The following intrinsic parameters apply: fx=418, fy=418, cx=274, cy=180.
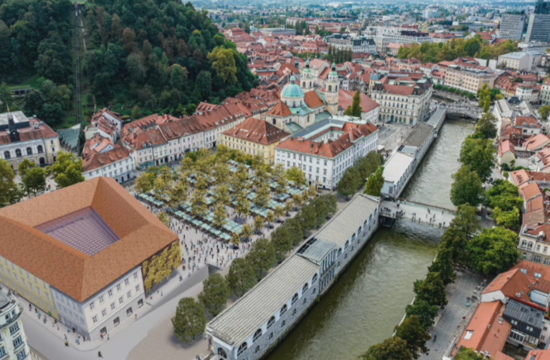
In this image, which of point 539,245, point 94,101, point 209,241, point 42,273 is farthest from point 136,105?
point 539,245

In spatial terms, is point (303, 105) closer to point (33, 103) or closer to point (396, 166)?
point (396, 166)

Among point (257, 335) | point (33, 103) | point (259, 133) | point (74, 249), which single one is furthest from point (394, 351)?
point (33, 103)

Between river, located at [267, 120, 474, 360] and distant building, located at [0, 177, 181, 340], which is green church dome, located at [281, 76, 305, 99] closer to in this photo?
river, located at [267, 120, 474, 360]

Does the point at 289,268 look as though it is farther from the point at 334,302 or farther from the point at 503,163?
the point at 503,163

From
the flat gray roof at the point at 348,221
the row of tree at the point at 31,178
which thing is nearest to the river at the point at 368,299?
the flat gray roof at the point at 348,221

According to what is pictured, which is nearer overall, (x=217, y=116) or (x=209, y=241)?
(x=209, y=241)

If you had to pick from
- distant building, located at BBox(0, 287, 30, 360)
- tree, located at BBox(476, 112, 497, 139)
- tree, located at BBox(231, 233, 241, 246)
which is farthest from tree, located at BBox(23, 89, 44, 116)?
tree, located at BBox(476, 112, 497, 139)
